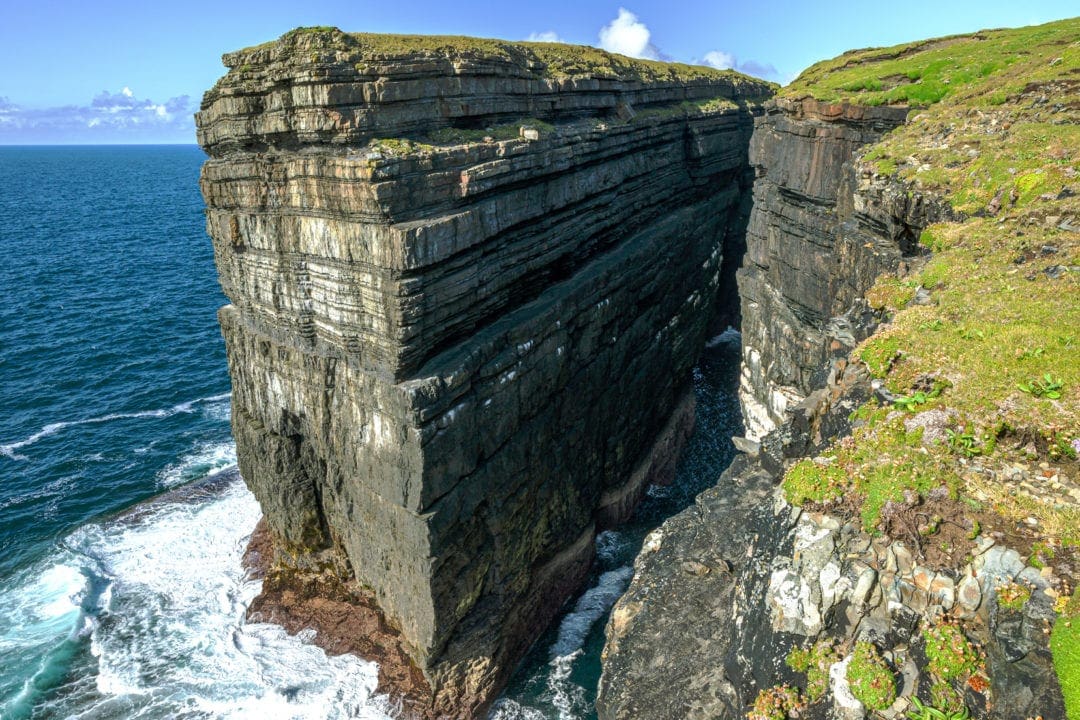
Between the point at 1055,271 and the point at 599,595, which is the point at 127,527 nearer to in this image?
the point at 599,595

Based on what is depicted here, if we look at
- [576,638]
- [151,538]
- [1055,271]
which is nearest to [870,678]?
[1055,271]

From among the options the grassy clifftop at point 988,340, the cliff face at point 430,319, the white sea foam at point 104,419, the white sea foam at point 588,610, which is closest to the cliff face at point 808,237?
the grassy clifftop at point 988,340

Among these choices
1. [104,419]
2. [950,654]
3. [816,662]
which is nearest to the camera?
[950,654]

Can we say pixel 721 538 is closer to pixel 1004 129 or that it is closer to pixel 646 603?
pixel 646 603

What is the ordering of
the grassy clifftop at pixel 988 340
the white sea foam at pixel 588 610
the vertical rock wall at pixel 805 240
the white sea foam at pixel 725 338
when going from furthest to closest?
1. the white sea foam at pixel 725 338
2. the white sea foam at pixel 588 610
3. the vertical rock wall at pixel 805 240
4. the grassy clifftop at pixel 988 340

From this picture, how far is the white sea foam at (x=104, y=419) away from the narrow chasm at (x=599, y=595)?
31.0 meters

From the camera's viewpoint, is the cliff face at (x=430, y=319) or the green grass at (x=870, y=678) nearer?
the green grass at (x=870, y=678)

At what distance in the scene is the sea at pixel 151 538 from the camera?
23953mm

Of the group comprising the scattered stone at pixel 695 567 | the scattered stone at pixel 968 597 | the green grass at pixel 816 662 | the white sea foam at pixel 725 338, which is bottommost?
the white sea foam at pixel 725 338

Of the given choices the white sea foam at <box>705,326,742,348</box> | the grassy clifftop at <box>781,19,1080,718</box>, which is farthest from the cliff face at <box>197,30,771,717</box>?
the white sea foam at <box>705,326,742,348</box>

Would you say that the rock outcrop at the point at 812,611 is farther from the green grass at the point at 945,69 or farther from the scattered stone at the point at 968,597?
the green grass at the point at 945,69

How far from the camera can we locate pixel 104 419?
4184cm

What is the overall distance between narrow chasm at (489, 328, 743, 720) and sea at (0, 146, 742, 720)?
0.09 m

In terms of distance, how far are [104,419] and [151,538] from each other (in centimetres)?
1414
